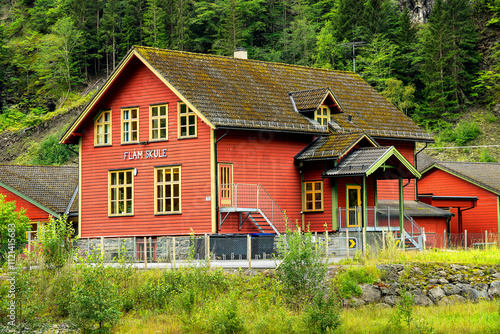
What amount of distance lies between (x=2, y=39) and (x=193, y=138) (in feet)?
252

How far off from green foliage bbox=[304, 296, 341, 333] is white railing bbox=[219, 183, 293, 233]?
1217cm

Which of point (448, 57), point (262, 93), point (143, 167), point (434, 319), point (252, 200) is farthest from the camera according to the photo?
point (448, 57)

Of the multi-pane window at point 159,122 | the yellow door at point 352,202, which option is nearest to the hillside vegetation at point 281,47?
the yellow door at point 352,202

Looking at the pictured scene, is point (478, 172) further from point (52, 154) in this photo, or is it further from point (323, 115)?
point (52, 154)

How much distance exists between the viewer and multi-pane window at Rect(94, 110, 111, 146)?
37.2 metres

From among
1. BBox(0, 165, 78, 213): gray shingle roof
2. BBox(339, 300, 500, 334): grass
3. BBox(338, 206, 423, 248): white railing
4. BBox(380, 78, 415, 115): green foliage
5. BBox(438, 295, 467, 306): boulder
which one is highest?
BBox(380, 78, 415, 115): green foliage

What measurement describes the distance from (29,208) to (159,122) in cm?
1132

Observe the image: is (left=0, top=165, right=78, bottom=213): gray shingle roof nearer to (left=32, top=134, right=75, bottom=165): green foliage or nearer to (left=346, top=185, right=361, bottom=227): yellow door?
(left=346, top=185, right=361, bottom=227): yellow door

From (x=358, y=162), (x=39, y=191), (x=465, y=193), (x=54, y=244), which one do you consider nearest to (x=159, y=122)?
(x=358, y=162)

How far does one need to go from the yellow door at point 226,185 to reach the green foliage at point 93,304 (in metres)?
11.1

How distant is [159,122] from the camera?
35.4 metres

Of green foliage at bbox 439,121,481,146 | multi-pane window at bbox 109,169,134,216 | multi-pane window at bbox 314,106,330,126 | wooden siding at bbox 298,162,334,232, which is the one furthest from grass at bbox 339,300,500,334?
green foliage at bbox 439,121,481,146

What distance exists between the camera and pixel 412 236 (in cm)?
3512

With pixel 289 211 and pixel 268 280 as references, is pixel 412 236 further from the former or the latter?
pixel 268 280
